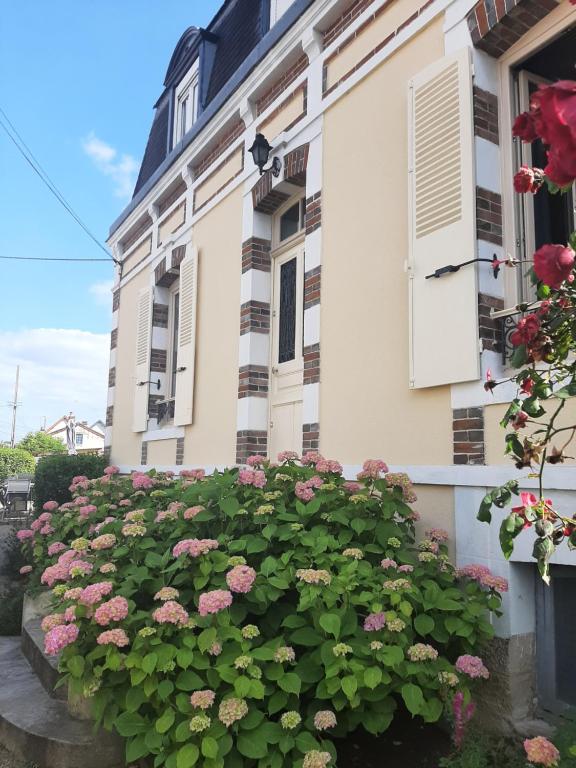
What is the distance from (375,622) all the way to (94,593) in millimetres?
1154

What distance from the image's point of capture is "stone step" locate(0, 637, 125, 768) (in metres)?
2.79

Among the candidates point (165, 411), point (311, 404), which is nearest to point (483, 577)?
point (311, 404)

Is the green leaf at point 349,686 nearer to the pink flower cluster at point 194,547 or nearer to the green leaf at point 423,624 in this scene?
the green leaf at point 423,624

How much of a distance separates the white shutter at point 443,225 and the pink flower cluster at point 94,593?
2.16 meters

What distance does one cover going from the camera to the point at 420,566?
3072 millimetres

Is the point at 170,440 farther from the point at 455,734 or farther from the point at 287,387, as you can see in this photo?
the point at 455,734

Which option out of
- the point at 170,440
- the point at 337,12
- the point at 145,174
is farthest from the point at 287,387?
the point at 145,174

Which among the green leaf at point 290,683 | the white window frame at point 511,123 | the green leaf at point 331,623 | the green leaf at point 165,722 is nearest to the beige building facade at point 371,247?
the white window frame at point 511,123

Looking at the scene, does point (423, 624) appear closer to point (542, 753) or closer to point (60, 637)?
point (542, 753)

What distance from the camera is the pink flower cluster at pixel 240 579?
2447 mm

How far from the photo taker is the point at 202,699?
2.19m

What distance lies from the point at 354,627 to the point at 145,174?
881cm

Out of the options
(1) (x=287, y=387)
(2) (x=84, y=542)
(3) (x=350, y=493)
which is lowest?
(2) (x=84, y=542)

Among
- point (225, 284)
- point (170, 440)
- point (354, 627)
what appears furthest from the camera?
point (170, 440)
